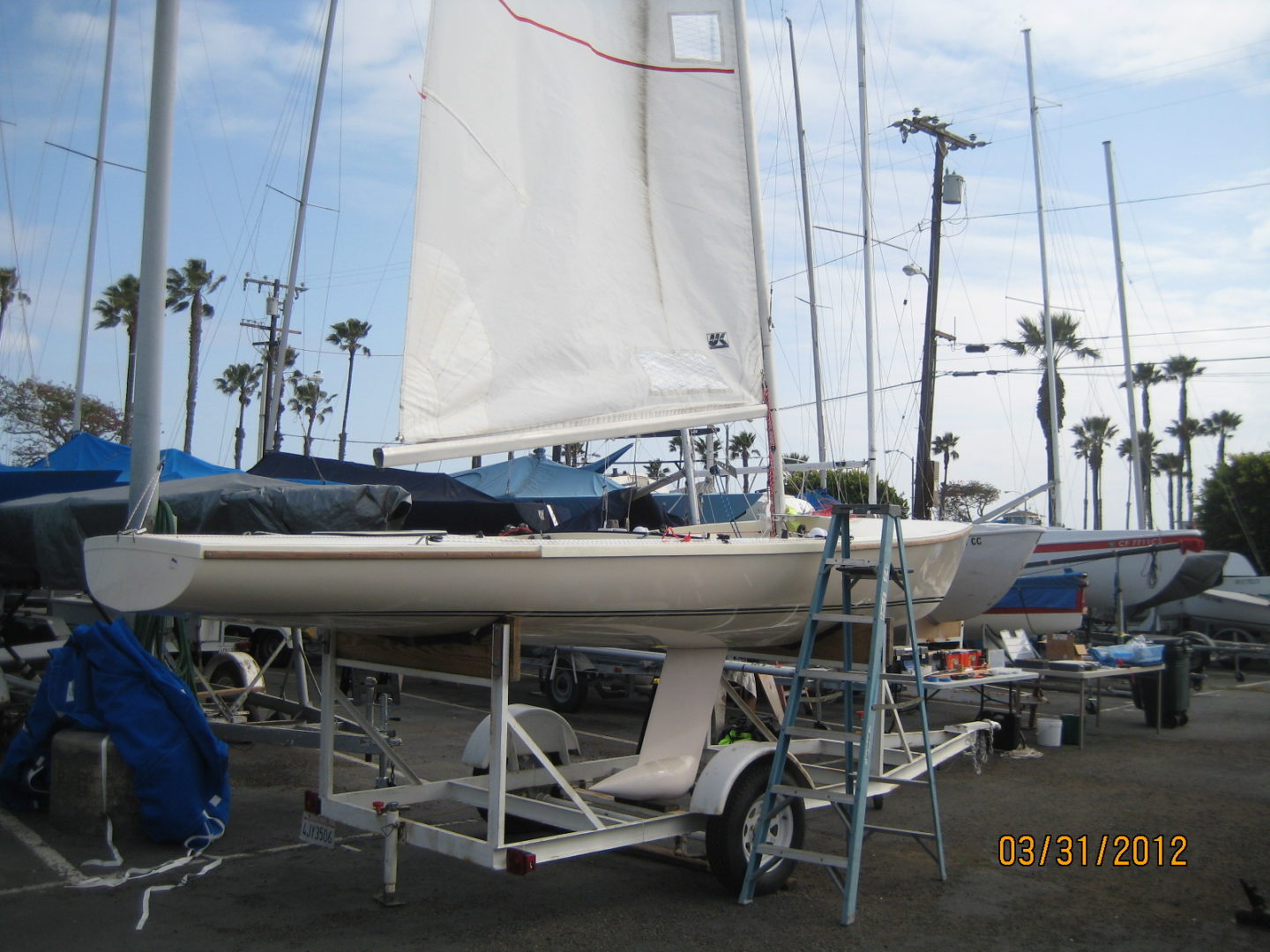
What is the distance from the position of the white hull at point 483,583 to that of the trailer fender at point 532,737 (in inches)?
19.4

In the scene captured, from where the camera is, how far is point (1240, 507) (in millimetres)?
35844

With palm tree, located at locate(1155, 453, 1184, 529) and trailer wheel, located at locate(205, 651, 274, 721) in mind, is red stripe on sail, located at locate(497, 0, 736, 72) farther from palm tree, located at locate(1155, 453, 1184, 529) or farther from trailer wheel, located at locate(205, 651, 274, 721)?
palm tree, located at locate(1155, 453, 1184, 529)

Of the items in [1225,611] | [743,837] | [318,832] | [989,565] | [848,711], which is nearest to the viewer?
[318,832]

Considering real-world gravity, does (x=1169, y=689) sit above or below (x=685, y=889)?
above

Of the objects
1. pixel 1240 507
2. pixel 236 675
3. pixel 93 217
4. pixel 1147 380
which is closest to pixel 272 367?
pixel 93 217

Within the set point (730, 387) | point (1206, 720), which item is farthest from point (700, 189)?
point (1206, 720)

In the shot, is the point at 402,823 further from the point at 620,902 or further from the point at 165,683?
the point at 165,683

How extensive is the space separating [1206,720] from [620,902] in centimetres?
1049

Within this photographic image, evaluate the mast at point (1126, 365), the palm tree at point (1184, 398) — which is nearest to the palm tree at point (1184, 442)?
the palm tree at point (1184, 398)

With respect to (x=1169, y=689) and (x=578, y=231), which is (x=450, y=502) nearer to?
(x=578, y=231)

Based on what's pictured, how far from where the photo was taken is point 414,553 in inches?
181

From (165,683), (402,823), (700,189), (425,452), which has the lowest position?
(402,823)

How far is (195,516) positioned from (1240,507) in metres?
36.5
